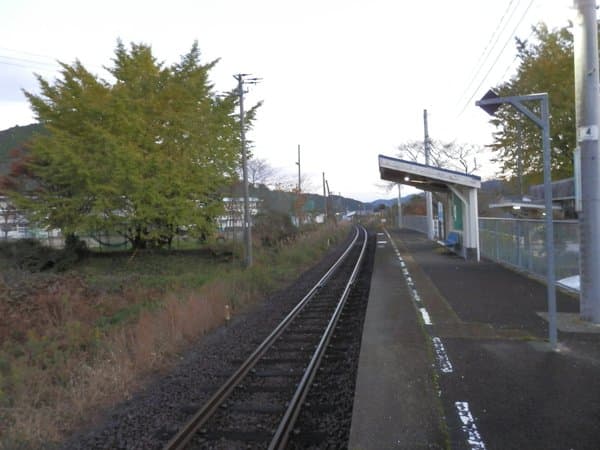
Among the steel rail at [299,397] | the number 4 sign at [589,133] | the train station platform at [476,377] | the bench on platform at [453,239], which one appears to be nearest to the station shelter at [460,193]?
the bench on platform at [453,239]

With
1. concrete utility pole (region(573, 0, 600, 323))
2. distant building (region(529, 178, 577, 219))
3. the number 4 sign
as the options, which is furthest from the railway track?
distant building (region(529, 178, 577, 219))

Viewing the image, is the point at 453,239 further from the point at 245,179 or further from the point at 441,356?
the point at 441,356

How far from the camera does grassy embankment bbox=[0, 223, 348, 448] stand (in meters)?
5.82

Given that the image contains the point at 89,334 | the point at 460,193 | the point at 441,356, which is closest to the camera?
the point at 441,356

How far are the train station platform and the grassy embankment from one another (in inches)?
133

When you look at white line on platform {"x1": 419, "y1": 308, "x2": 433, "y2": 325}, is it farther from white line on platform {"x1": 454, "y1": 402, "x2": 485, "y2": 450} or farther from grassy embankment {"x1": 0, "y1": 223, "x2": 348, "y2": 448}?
grassy embankment {"x1": 0, "y1": 223, "x2": 348, "y2": 448}

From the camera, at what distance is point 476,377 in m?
5.88

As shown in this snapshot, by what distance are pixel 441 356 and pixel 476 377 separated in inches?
37.0

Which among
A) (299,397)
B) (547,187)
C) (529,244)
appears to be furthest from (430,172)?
(299,397)

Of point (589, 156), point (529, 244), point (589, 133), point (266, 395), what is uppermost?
point (589, 133)

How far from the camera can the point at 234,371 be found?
6930mm

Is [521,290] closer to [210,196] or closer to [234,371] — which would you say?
[234,371]

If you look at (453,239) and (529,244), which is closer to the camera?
(529,244)

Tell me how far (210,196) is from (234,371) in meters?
17.3
